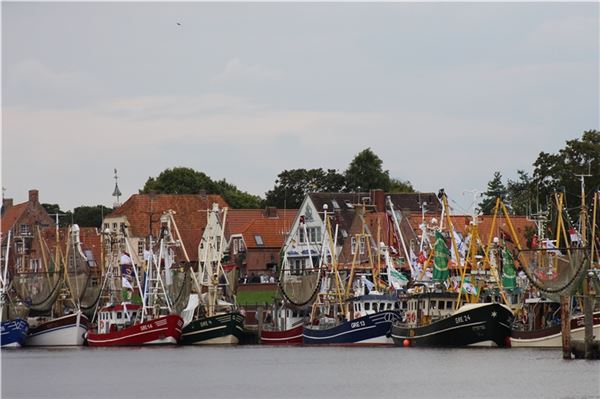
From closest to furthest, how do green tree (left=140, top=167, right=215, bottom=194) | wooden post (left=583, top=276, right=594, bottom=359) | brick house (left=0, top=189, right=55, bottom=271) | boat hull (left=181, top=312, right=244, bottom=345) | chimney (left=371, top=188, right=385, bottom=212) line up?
→ wooden post (left=583, top=276, right=594, bottom=359) < boat hull (left=181, top=312, right=244, bottom=345) < chimney (left=371, top=188, right=385, bottom=212) < brick house (left=0, top=189, right=55, bottom=271) < green tree (left=140, top=167, right=215, bottom=194)

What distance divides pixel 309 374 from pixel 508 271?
20620mm

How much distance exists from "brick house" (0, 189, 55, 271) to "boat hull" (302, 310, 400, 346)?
189 feet

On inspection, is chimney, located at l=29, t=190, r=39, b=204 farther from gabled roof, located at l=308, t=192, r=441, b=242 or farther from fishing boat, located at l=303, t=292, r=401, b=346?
fishing boat, located at l=303, t=292, r=401, b=346

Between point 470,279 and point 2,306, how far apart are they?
137ft

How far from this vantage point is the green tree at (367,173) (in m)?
186

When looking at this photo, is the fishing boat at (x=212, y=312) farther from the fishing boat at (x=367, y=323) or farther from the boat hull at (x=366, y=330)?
the boat hull at (x=366, y=330)

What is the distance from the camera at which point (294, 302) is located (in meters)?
117

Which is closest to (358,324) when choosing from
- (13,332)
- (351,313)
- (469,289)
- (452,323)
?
(351,313)

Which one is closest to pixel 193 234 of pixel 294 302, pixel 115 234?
pixel 115 234

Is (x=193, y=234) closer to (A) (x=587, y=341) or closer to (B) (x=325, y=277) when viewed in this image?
(B) (x=325, y=277)

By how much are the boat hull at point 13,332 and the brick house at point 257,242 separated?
110 feet

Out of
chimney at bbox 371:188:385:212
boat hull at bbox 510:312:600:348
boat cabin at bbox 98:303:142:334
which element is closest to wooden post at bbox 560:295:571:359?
boat hull at bbox 510:312:600:348

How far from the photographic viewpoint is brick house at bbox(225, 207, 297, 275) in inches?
6024

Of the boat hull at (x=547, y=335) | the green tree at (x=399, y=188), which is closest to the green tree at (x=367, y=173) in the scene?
the green tree at (x=399, y=188)
